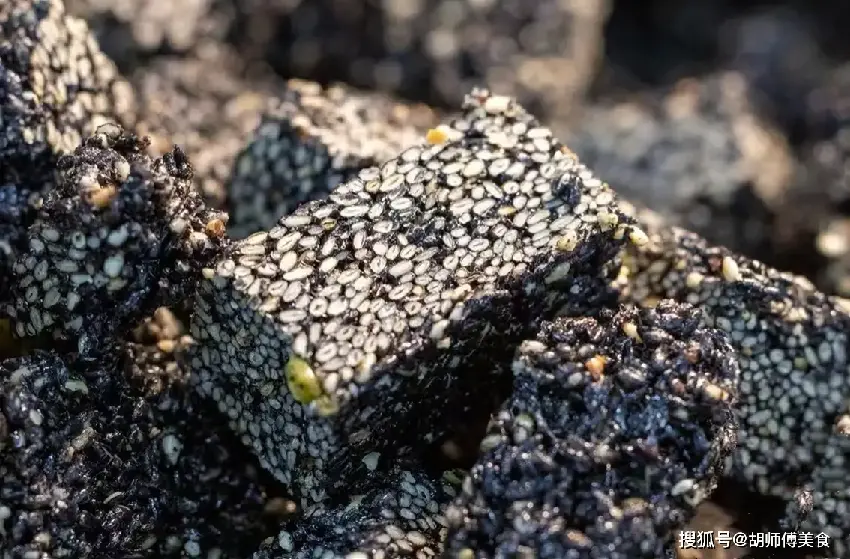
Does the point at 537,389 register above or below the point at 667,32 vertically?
below

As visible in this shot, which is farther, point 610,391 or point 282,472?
point 282,472

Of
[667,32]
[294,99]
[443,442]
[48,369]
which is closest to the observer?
[48,369]

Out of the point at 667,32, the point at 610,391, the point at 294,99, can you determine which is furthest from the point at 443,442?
the point at 667,32

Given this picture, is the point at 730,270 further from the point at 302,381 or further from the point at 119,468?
the point at 119,468

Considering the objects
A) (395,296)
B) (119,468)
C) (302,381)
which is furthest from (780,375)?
(119,468)

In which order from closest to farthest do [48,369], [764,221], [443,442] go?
1. [48,369]
2. [443,442]
3. [764,221]

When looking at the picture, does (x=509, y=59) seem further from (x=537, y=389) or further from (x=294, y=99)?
(x=537, y=389)
